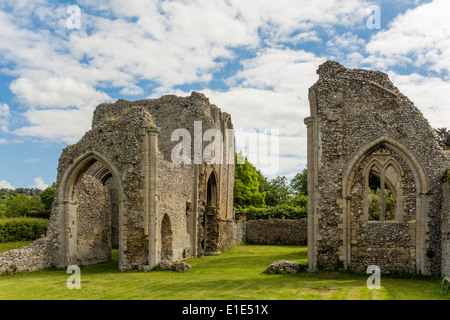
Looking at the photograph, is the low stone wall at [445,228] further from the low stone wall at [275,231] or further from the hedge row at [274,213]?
the hedge row at [274,213]

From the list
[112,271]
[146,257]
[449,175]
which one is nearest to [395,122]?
[449,175]

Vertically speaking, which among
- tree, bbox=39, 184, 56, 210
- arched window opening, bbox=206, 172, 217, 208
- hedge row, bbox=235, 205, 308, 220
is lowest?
hedge row, bbox=235, 205, 308, 220

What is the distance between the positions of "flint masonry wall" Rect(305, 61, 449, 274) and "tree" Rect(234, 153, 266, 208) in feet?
106

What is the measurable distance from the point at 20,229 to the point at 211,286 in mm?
16535

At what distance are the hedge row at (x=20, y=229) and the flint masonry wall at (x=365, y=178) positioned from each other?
56.9 ft

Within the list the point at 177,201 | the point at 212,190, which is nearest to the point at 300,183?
the point at 212,190

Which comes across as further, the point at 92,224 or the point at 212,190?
the point at 212,190

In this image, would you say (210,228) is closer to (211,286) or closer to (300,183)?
(211,286)

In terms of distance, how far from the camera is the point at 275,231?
34.9 metres

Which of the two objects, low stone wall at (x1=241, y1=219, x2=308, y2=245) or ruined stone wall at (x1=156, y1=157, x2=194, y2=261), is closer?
ruined stone wall at (x1=156, y1=157, x2=194, y2=261)

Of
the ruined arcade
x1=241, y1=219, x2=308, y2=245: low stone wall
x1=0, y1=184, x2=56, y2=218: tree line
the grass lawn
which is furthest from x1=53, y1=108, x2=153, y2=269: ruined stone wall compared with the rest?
x1=241, y1=219, x2=308, y2=245: low stone wall

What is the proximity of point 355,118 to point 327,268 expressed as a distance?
202 inches

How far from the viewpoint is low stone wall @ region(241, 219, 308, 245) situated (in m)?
34.0

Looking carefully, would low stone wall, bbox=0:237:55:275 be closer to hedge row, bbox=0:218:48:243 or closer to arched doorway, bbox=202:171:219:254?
hedge row, bbox=0:218:48:243
